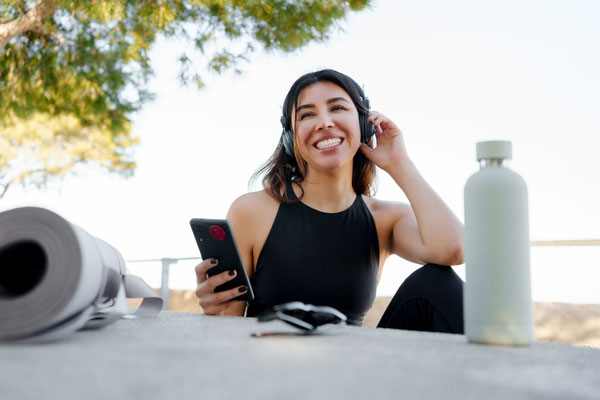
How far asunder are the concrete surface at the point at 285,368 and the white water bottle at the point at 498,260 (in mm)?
28

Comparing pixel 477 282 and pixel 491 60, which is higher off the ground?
pixel 491 60

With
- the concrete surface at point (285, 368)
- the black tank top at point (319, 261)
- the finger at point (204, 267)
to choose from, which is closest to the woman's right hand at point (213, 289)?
the finger at point (204, 267)

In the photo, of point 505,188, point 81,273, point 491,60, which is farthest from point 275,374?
point 491,60

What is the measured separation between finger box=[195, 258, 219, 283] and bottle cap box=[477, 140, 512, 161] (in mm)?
794

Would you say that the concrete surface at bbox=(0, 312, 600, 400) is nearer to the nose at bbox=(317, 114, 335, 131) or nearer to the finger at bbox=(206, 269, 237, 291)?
the finger at bbox=(206, 269, 237, 291)

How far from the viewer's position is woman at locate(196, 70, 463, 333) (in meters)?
1.72

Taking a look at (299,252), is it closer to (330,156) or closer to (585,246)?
(330,156)

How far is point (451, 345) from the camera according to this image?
73 centimetres

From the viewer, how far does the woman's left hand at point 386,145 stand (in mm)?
1760

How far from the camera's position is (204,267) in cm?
136

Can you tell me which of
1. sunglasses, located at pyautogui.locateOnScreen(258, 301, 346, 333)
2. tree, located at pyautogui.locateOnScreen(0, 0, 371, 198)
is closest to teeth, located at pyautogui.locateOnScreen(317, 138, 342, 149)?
sunglasses, located at pyautogui.locateOnScreen(258, 301, 346, 333)

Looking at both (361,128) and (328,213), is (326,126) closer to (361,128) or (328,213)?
(361,128)

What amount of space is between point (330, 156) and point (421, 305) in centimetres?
66

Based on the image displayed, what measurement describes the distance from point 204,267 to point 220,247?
93 mm
